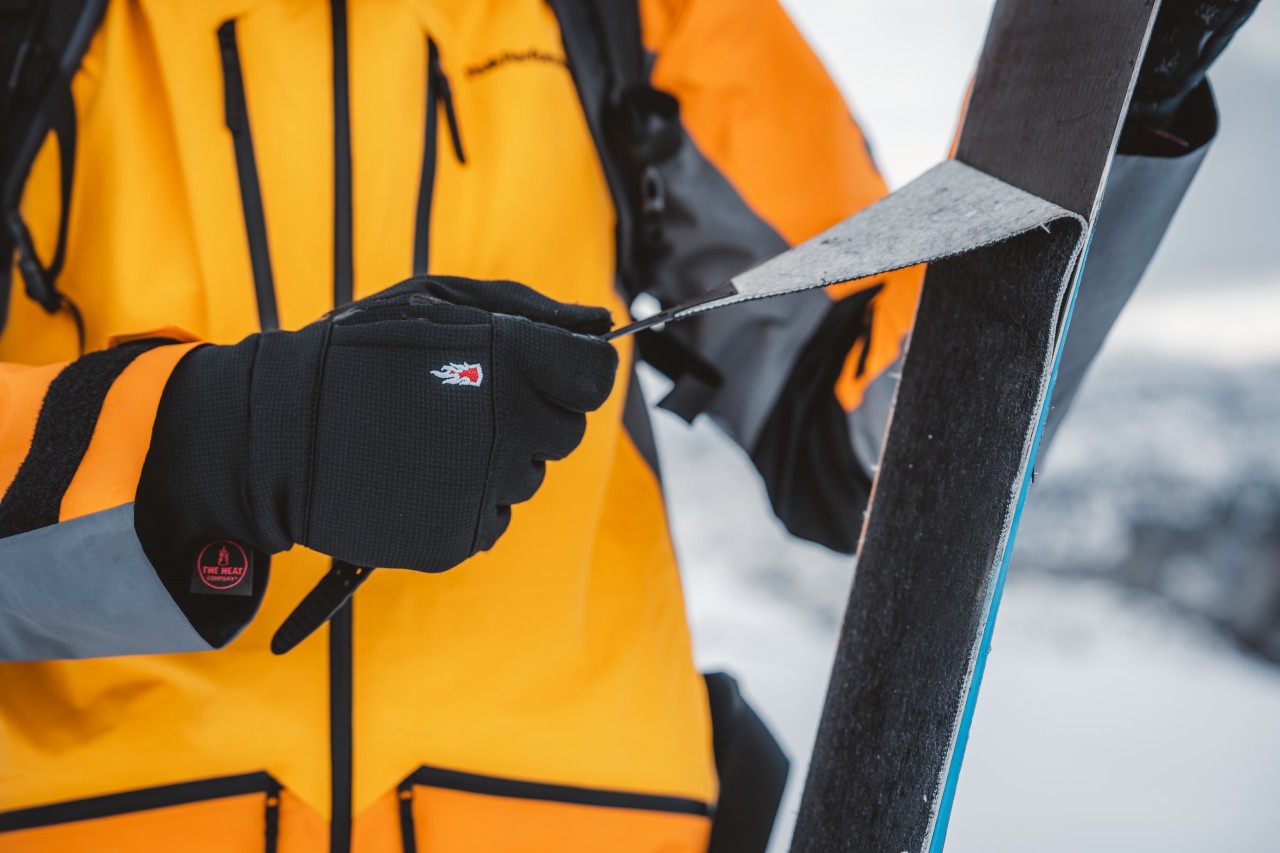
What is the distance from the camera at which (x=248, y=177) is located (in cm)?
69

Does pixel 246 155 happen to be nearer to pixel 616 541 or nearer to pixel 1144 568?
pixel 616 541

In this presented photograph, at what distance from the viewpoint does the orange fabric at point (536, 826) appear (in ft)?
2.20

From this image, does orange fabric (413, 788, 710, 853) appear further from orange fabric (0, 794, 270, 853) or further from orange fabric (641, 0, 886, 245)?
orange fabric (641, 0, 886, 245)

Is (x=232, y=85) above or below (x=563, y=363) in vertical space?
above

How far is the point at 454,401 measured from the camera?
1.69 ft

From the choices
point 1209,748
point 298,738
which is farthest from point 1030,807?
point 298,738

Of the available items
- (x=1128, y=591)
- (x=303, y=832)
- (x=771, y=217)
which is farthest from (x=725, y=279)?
(x=1128, y=591)

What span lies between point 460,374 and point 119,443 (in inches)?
8.7

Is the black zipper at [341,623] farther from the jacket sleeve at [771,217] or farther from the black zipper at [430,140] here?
the jacket sleeve at [771,217]

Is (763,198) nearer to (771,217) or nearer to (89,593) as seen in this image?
(771,217)

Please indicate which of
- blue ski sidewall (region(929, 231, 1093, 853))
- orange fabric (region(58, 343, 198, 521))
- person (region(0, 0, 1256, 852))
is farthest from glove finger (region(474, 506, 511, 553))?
blue ski sidewall (region(929, 231, 1093, 853))

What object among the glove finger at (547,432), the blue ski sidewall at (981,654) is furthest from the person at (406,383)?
the blue ski sidewall at (981,654)

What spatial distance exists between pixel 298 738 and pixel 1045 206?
2.17 feet

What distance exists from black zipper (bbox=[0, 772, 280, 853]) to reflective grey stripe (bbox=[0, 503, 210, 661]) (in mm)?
145
